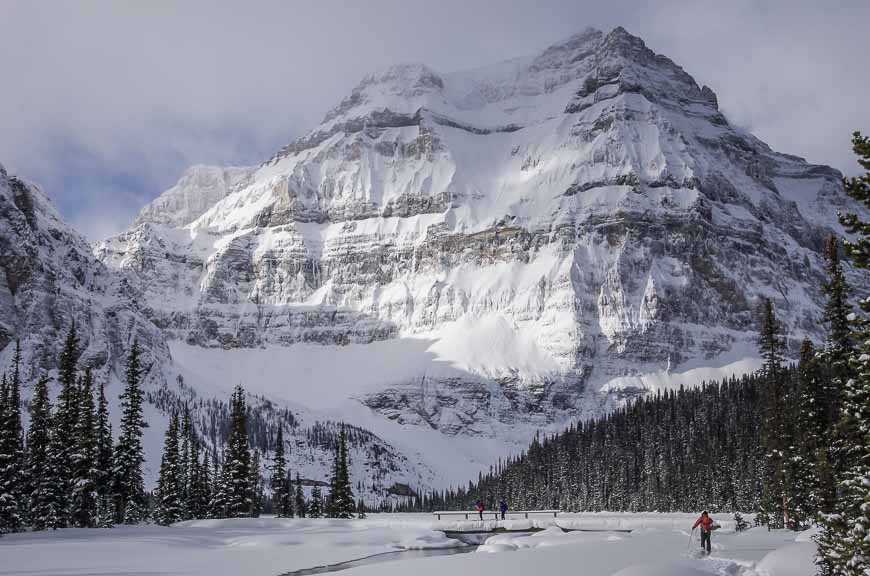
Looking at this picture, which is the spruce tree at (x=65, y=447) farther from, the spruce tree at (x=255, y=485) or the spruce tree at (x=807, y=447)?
the spruce tree at (x=807, y=447)

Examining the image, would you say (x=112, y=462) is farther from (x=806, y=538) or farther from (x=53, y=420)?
(x=806, y=538)

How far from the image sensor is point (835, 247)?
43.0 m

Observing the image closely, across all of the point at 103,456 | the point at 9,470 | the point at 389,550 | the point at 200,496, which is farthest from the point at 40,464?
the point at 389,550

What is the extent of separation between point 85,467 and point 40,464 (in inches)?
165

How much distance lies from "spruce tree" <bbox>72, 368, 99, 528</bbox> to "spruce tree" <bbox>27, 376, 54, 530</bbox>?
2316 millimetres

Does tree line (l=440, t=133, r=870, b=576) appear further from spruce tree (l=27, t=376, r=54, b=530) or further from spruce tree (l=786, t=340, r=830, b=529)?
spruce tree (l=27, t=376, r=54, b=530)

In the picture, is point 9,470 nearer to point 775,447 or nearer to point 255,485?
point 255,485

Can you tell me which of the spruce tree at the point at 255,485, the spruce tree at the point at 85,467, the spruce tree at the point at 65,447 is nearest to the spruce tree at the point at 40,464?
the spruce tree at the point at 65,447

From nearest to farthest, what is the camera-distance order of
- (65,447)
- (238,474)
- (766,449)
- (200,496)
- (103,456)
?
1. (766,449)
2. (65,447)
3. (103,456)
4. (238,474)
5. (200,496)

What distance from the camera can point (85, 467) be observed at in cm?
6906

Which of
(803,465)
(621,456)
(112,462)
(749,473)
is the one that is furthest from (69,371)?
(621,456)

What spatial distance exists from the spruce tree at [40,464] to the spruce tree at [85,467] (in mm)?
2316

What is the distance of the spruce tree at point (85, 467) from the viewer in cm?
6881

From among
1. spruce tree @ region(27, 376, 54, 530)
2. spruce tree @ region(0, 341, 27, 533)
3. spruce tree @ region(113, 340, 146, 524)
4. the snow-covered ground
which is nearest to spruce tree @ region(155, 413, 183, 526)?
spruce tree @ region(113, 340, 146, 524)
